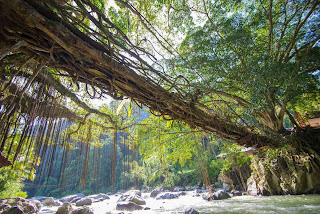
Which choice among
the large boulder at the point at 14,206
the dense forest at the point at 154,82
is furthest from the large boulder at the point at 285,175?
the large boulder at the point at 14,206

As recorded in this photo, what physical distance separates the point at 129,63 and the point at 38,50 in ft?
2.44

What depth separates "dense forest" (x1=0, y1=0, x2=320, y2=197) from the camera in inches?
55.4

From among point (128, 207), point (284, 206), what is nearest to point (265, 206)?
point (284, 206)

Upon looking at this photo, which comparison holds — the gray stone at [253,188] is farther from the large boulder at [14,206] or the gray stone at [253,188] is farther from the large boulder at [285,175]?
the large boulder at [14,206]

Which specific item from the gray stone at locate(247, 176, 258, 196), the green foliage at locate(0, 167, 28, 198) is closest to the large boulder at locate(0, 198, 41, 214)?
the green foliage at locate(0, 167, 28, 198)

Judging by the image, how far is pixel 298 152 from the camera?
16.3ft

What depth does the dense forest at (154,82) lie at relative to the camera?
1.41m

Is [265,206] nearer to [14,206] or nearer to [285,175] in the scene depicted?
A: [285,175]

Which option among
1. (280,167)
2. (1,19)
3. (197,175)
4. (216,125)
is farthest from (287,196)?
(197,175)

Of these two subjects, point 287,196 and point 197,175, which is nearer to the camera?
point 287,196

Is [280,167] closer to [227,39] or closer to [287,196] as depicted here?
[287,196]

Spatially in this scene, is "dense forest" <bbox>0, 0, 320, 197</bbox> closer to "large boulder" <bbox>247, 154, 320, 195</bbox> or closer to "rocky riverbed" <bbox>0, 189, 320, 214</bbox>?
"large boulder" <bbox>247, 154, 320, 195</bbox>

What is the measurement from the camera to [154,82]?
1893 mm

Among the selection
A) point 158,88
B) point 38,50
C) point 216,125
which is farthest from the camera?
point 216,125
